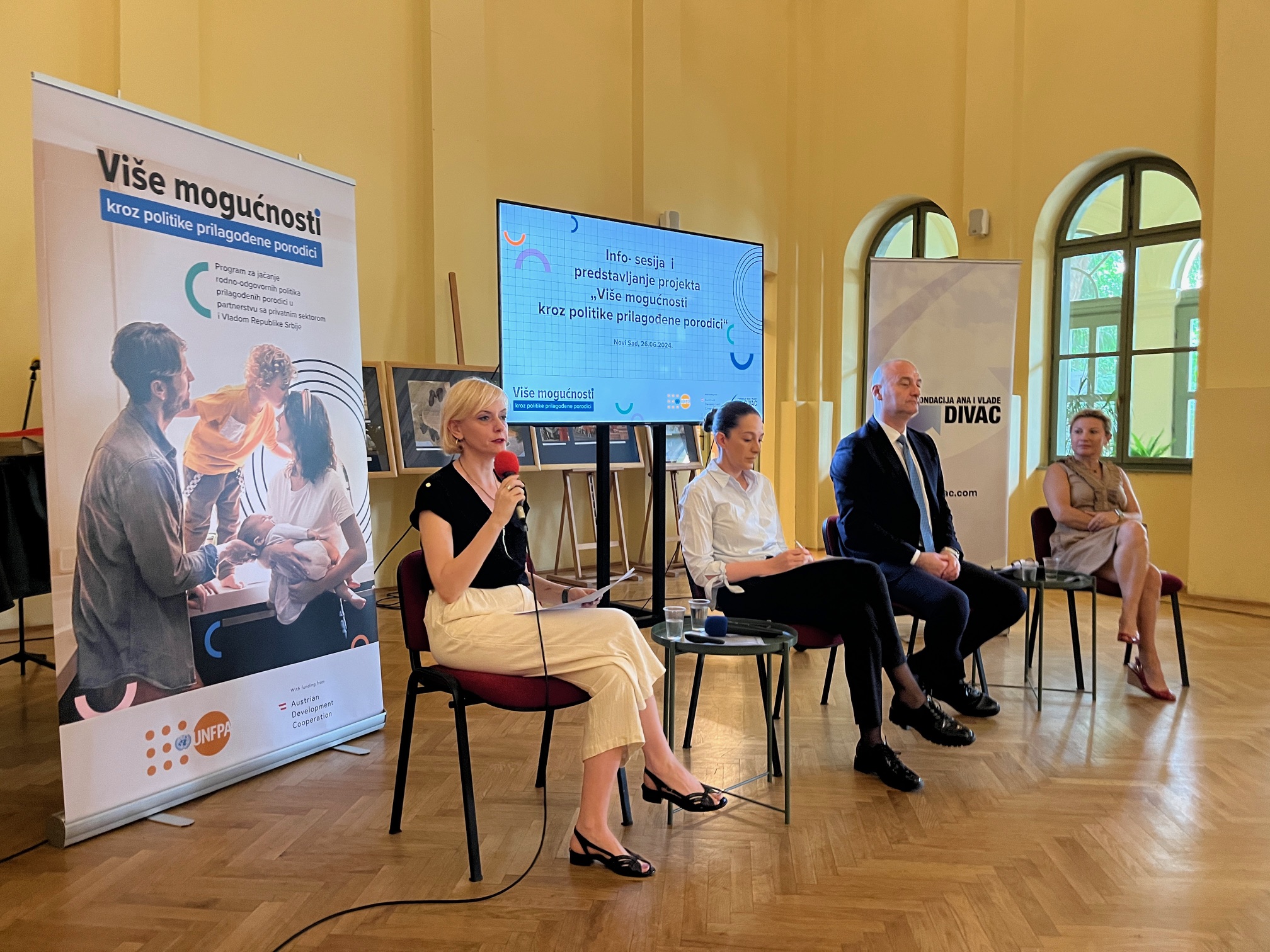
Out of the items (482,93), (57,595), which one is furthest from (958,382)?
(57,595)

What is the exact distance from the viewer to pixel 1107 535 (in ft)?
13.9

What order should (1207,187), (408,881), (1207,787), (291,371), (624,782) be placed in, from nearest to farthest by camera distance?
(408,881), (624,782), (1207,787), (291,371), (1207,187)

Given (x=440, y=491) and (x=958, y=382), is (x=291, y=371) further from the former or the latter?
(x=958, y=382)

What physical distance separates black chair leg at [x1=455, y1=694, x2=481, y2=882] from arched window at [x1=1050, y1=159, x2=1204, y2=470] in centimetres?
610

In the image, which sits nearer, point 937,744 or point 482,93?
point 937,744

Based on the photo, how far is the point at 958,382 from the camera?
527cm

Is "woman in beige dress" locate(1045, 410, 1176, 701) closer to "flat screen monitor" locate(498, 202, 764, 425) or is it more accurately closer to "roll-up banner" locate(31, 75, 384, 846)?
"flat screen monitor" locate(498, 202, 764, 425)

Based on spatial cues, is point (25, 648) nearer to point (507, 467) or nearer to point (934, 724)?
point (507, 467)

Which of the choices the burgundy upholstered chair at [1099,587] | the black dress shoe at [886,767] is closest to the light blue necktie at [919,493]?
the burgundy upholstered chair at [1099,587]

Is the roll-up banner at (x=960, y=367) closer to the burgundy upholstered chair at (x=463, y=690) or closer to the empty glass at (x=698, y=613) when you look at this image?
the empty glass at (x=698, y=613)

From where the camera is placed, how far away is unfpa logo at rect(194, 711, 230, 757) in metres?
2.88

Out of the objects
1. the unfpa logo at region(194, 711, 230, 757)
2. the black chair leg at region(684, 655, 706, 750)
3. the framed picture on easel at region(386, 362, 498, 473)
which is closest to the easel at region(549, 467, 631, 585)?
A: the framed picture on easel at region(386, 362, 498, 473)

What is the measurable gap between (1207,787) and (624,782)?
1.88 meters

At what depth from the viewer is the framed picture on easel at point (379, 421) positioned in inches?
230
